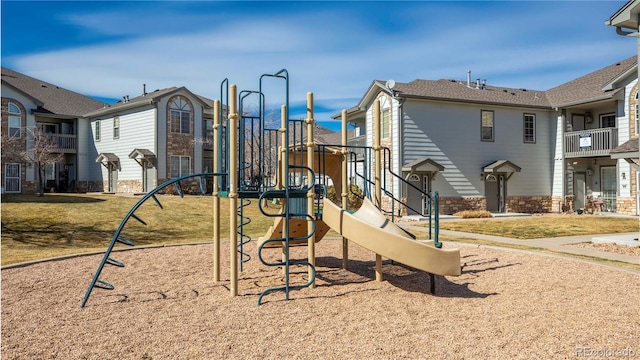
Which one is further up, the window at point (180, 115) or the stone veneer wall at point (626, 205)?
the window at point (180, 115)

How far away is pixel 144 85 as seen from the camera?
33.0 meters

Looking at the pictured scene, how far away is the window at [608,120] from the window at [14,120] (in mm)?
34478

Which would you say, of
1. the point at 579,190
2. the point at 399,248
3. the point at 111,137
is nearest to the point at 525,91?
the point at 579,190

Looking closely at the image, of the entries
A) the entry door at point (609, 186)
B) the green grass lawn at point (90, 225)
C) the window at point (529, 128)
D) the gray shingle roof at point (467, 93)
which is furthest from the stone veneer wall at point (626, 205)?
the green grass lawn at point (90, 225)

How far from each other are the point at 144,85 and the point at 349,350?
107ft

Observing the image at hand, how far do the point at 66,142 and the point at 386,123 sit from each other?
75.2 feet

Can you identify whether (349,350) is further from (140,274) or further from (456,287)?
(140,274)

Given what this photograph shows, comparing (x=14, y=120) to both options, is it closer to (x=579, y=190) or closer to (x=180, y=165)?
(x=180, y=165)

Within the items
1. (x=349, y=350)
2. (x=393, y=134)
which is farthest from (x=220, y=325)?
(x=393, y=134)

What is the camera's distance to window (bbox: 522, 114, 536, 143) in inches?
983

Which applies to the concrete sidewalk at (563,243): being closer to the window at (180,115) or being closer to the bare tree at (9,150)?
the window at (180,115)

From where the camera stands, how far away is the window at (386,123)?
22844 millimetres

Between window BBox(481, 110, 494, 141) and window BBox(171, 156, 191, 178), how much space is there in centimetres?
1866

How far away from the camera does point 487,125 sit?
24.1m
